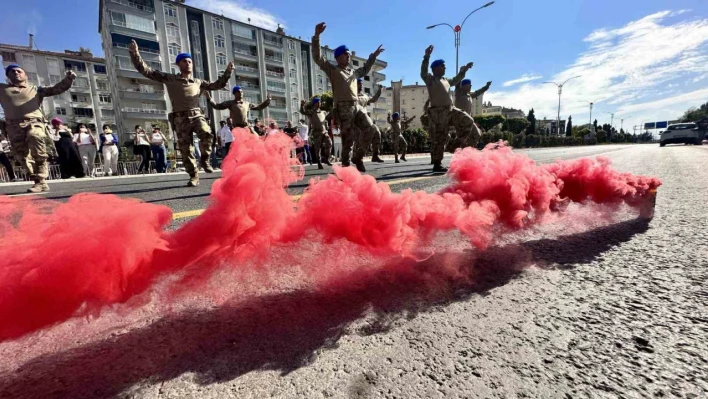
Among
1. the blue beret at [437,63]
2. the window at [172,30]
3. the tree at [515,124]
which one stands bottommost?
the blue beret at [437,63]

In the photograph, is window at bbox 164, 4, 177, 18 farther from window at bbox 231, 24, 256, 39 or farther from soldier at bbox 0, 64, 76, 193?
soldier at bbox 0, 64, 76, 193

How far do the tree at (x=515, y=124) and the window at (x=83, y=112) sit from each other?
273 ft

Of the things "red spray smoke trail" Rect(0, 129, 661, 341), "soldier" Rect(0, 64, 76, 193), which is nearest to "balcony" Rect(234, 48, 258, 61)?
"soldier" Rect(0, 64, 76, 193)

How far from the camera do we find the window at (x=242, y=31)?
2071 inches

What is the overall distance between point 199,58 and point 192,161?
171ft

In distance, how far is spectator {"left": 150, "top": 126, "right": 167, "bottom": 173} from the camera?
40.2 feet

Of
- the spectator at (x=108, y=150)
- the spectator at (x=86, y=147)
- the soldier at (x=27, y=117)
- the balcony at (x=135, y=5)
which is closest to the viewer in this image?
the soldier at (x=27, y=117)

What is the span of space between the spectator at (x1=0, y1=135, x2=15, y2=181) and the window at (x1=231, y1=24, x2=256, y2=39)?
49.1m

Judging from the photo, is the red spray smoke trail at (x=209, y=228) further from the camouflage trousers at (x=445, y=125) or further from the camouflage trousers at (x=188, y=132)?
the camouflage trousers at (x=445, y=125)

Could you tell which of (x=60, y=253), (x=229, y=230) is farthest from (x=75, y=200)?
(x=229, y=230)

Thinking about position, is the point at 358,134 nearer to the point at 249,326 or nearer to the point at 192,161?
the point at 192,161

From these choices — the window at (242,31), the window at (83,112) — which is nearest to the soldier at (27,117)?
the window at (242,31)

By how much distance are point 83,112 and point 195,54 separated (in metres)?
24.1

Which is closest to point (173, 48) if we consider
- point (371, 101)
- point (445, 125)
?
point (371, 101)
